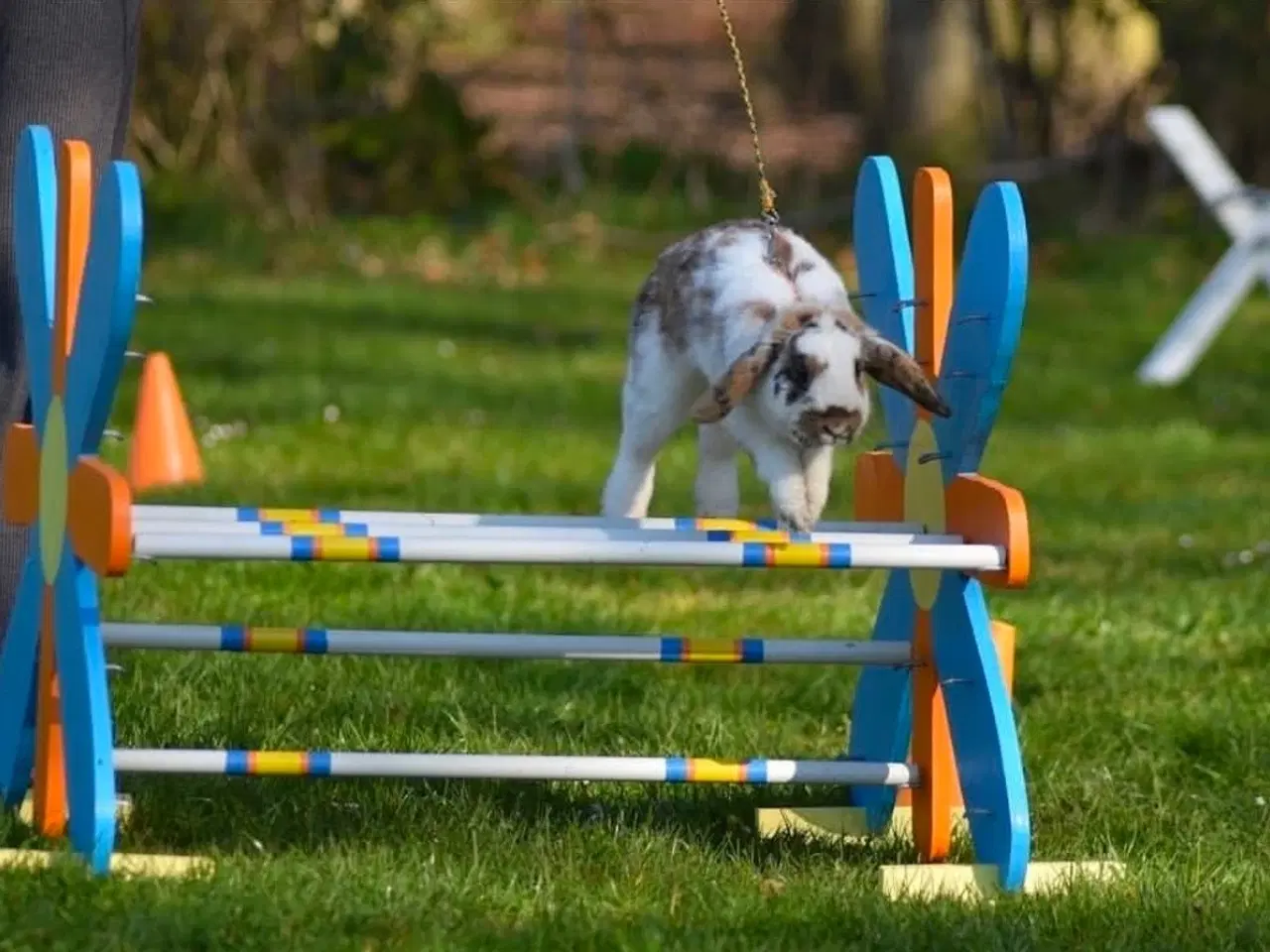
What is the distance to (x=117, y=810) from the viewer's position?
13.6 feet

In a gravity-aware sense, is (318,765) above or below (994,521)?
below

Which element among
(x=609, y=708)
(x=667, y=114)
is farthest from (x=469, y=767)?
(x=667, y=114)

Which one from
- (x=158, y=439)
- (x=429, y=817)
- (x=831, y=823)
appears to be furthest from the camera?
(x=158, y=439)

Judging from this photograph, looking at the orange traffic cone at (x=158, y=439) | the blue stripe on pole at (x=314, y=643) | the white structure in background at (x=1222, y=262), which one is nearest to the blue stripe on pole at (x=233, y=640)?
the blue stripe on pole at (x=314, y=643)

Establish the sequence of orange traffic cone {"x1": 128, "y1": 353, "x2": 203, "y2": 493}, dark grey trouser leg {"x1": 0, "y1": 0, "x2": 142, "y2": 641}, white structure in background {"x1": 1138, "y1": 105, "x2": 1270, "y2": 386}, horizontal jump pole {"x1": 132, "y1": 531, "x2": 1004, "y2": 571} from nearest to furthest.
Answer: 1. horizontal jump pole {"x1": 132, "y1": 531, "x2": 1004, "y2": 571}
2. dark grey trouser leg {"x1": 0, "y1": 0, "x2": 142, "y2": 641}
3. orange traffic cone {"x1": 128, "y1": 353, "x2": 203, "y2": 493}
4. white structure in background {"x1": 1138, "y1": 105, "x2": 1270, "y2": 386}

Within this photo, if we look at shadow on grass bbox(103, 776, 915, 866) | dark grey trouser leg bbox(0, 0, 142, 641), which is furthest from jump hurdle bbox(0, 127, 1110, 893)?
dark grey trouser leg bbox(0, 0, 142, 641)

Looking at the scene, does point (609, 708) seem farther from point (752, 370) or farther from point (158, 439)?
point (158, 439)

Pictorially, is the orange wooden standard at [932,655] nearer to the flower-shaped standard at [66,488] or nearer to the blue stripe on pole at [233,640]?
the blue stripe on pole at [233,640]

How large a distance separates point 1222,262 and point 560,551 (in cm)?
871

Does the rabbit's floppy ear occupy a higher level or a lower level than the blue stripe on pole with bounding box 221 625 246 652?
higher

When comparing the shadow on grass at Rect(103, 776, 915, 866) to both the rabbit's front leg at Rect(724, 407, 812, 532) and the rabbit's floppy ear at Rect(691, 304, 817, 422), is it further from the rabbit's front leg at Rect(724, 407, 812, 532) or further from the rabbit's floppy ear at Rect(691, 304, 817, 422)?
the rabbit's floppy ear at Rect(691, 304, 817, 422)

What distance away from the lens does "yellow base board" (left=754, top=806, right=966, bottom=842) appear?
4.41m

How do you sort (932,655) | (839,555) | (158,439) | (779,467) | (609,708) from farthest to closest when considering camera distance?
(158,439)
(609,708)
(932,655)
(779,467)
(839,555)

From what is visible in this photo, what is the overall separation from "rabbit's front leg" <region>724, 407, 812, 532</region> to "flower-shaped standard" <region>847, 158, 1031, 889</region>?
0.24m
